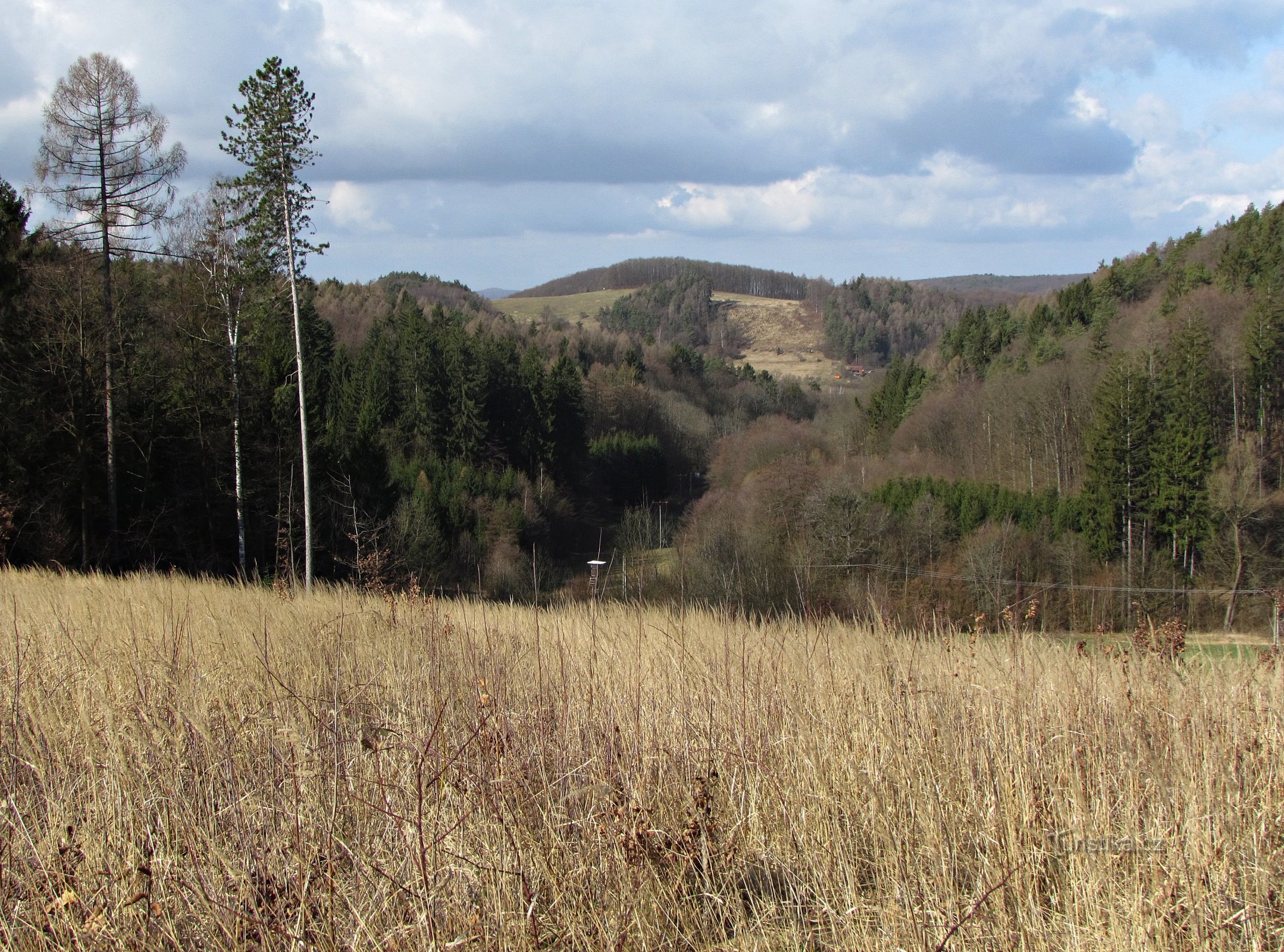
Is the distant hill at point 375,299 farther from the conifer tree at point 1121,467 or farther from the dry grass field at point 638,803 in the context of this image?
the conifer tree at point 1121,467

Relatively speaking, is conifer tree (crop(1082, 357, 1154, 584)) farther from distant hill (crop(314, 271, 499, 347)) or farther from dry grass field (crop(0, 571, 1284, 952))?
dry grass field (crop(0, 571, 1284, 952))

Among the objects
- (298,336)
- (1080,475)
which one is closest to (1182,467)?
(1080,475)

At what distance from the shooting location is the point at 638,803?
304 centimetres

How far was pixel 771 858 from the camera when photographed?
2.99 metres

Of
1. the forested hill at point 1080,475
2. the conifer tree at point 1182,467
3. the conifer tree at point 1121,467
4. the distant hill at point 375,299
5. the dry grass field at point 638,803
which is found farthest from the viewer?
the distant hill at point 375,299

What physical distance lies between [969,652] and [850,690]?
1027 millimetres

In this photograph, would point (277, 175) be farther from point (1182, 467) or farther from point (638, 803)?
point (1182, 467)

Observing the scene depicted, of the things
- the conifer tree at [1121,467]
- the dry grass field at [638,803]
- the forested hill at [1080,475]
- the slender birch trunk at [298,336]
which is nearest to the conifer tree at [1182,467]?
the forested hill at [1080,475]

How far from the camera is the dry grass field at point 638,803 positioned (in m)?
2.49

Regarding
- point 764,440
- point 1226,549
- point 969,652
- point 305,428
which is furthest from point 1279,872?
point 764,440

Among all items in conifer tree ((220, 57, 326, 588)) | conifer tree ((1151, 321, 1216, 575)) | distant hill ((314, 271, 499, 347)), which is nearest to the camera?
conifer tree ((220, 57, 326, 588))

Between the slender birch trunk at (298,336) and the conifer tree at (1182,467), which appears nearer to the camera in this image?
the slender birch trunk at (298,336)

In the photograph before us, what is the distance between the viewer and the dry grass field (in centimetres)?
249

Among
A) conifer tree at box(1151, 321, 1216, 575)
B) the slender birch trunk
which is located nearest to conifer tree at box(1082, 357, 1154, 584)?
conifer tree at box(1151, 321, 1216, 575)
